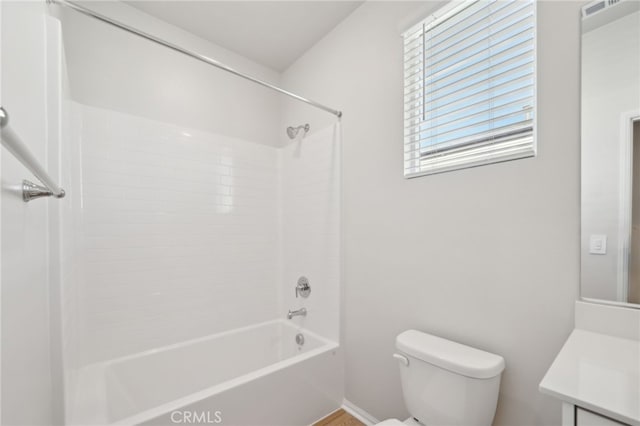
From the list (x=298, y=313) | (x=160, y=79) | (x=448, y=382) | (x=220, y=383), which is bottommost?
(x=220, y=383)

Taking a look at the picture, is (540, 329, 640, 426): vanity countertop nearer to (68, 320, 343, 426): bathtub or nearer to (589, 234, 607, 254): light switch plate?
(589, 234, 607, 254): light switch plate

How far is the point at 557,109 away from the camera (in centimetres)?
111

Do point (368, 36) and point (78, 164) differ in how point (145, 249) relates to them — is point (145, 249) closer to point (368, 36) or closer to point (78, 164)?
point (78, 164)

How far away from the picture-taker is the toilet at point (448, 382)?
113 centimetres

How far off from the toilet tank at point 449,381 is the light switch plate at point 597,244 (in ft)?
1.81

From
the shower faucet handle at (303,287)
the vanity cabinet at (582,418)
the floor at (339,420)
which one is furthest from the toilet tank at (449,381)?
the shower faucet handle at (303,287)

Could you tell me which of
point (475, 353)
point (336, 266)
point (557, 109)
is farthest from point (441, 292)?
point (557, 109)

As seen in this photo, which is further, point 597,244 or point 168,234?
point 168,234

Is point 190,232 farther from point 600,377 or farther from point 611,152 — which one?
point 611,152

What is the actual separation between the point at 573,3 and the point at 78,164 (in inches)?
101

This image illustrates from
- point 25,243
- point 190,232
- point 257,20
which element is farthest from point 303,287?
point 257,20

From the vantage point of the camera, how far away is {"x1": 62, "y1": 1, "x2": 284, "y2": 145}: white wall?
→ 180 cm

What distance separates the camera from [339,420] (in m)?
1.85

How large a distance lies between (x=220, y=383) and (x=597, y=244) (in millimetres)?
2062
